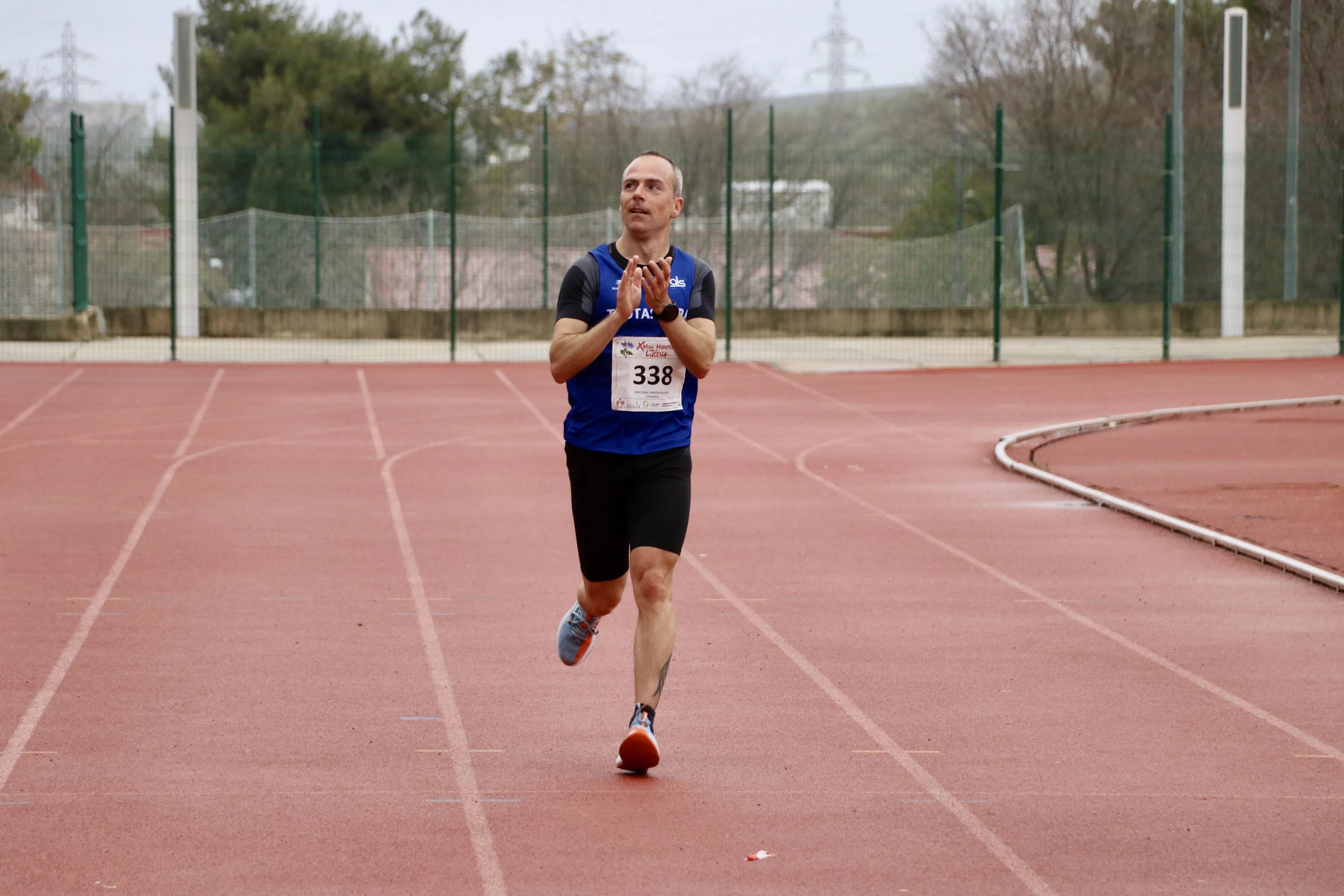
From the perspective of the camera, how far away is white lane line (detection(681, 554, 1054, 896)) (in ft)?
15.3

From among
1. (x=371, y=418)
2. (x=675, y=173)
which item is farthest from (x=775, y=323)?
(x=675, y=173)

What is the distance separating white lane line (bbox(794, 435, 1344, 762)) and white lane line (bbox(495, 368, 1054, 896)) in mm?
1416

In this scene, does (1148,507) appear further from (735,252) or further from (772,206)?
(735,252)

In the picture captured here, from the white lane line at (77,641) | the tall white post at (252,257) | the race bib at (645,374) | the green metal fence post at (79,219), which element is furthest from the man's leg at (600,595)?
the tall white post at (252,257)

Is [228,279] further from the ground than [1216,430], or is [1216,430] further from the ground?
[228,279]

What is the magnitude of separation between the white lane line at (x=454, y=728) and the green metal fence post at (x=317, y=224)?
1738 centimetres

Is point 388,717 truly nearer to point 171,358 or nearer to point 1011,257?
point 171,358

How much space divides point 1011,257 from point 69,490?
22225 millimetres

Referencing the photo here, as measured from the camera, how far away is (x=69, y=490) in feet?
39.8

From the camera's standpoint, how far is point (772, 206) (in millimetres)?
26328

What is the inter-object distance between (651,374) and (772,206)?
833 inches

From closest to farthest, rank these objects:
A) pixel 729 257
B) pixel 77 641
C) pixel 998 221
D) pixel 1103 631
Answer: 1. pixel 77 641
2. pixel 1103 631
3. pixel 998 221
4. pixel 729 257

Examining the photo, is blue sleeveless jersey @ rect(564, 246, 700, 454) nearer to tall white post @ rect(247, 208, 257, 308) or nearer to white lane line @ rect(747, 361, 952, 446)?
white lane line @ rect(747, 361, 952, 446)

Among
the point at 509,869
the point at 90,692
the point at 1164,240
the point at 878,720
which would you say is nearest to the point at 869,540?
the point at 878,720
